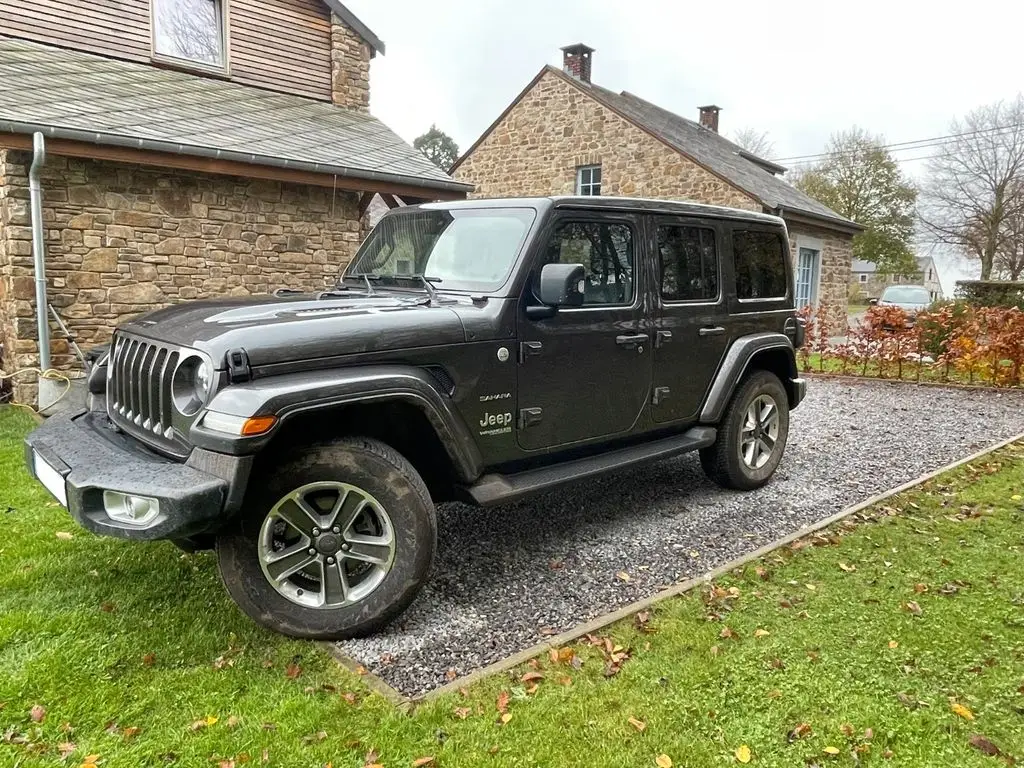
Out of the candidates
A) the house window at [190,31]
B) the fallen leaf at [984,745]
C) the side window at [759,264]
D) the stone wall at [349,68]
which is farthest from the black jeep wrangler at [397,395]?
the stone wall at [349,68]

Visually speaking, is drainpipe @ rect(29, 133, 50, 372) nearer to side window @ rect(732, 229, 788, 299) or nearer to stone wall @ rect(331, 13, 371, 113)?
stone wall @ rect(331, 13, 371, 113)

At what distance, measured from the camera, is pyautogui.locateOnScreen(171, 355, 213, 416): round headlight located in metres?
3.00

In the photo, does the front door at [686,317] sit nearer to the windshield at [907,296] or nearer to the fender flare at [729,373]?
Result: the fender flare at [729,373]

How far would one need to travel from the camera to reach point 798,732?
2.66 meters

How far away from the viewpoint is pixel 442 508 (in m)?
5.17

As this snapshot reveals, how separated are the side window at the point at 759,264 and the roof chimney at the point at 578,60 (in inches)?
664

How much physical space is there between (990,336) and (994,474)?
5.51m

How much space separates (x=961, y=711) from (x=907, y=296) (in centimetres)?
2377

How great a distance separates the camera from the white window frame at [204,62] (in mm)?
10648

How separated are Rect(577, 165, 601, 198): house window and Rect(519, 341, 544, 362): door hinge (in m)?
15.9

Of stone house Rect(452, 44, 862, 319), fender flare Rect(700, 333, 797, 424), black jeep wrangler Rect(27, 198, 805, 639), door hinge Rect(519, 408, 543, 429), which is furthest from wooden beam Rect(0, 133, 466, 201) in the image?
stone house Rect(452, 44, 862, 319)

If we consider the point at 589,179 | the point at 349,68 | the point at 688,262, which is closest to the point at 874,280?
the point at 589,179

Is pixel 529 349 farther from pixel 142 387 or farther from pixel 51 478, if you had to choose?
pixel 51 478

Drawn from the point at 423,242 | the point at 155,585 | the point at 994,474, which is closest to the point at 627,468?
the point at 423,242
